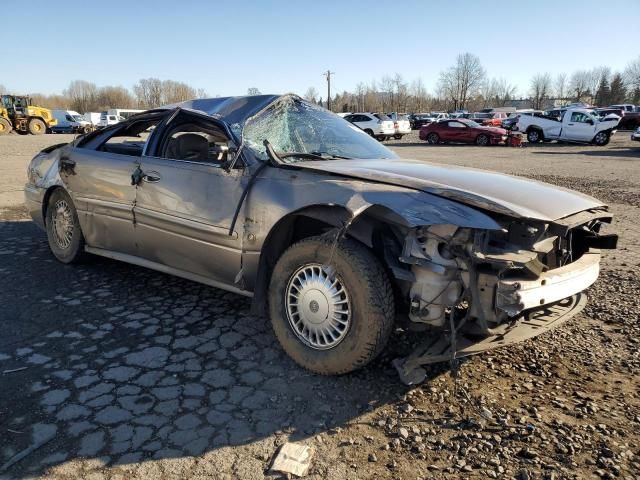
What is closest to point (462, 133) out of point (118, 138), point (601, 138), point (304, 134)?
point (601, 138)

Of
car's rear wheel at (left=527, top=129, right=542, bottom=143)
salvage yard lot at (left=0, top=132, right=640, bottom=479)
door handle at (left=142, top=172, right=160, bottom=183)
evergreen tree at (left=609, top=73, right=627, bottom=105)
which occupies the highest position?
evergreen tree at (left=609, top=73, right=627, bottom=105)

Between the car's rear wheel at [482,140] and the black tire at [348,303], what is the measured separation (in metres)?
25.5

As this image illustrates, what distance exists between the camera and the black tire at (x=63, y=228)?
184 inches

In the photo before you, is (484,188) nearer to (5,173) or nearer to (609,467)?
(609,467)

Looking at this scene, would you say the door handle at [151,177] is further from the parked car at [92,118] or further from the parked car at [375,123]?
the parked car at [92,118]

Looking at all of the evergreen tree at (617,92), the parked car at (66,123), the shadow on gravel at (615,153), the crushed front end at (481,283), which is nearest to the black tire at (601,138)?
the shadow on gravel at (615,153)

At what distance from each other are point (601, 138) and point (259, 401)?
27.2 m

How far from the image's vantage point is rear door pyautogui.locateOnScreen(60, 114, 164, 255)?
409 cm

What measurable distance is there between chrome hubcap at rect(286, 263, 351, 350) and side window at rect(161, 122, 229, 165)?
1.38 m

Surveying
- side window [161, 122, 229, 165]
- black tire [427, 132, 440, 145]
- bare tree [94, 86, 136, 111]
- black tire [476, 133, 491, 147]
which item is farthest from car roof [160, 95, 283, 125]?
bare tree [94, 86, 136, 111]

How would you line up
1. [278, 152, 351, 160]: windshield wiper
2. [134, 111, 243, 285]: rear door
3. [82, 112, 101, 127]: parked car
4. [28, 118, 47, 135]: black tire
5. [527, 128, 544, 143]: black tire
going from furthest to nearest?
[82, 112, 101, 127]: parked car
[28, 118, 47, 135]: black tire
[527, 128, 544, 143]: black tire
[278, 152, 351, 160]: windshield wiper
[134, 111, 243, 285]: rear door

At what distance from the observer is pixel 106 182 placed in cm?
424

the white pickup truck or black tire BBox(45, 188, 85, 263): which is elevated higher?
the white pickup truck

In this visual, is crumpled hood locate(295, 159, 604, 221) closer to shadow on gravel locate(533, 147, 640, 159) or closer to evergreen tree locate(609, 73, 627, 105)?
shadow on gravel locate(533, 147, 640, 159)
